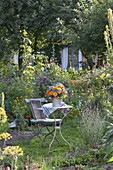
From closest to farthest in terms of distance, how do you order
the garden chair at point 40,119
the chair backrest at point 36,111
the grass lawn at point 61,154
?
1. the grass lawn at point 61,154
2. the garden chair at point 40,119
3. the chair backrest at point 36,111

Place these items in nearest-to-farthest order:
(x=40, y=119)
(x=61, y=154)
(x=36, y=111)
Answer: (x=61, y=154), (x=40, y=119), (x=36, y=111)

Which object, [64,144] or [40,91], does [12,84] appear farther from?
[64,144]

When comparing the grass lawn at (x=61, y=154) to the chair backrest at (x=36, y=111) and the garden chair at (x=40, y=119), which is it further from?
the chair backrest at (x=36, y=111)

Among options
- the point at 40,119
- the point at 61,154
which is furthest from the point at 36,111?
the point at 61,154

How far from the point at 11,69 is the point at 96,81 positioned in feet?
8.11

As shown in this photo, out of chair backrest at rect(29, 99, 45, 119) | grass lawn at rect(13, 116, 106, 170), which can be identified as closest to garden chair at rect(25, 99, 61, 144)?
chair backrest at rect(29, 99, 45, 119)

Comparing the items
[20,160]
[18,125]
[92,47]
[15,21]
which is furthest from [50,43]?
[20,160]

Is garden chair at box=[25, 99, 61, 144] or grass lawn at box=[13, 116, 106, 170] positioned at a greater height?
garden chair at box=[25, 99, 61, 144]

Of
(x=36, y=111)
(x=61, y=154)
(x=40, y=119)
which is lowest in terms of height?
(x=61, y=154)

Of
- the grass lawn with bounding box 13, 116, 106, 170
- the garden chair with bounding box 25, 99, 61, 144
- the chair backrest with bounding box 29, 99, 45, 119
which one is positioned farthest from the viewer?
the chair backrest with bounding box 29, 99, 45, 119

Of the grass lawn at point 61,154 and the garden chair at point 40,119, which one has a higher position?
the garden chair at point 40,119

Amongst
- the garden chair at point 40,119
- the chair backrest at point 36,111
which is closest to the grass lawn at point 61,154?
the garden chair at point 40,119

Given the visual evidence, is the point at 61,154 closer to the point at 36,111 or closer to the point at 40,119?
the point at 40,119

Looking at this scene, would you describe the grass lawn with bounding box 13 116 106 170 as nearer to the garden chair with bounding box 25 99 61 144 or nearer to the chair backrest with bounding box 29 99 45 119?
the garden chair with bounding box 25 99 61 144
